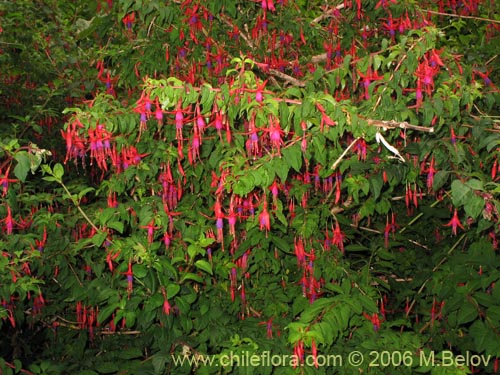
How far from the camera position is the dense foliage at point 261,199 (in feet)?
7.61

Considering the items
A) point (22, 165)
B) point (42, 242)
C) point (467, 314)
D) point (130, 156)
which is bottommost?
point (467, 314)

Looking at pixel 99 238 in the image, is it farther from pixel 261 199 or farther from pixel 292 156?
pixel 292 156

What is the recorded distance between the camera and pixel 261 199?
275 cm

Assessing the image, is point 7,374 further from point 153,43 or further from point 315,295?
point 153,43

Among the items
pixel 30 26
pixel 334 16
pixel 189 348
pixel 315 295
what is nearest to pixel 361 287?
pixel 315 295

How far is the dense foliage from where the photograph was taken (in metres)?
2.32

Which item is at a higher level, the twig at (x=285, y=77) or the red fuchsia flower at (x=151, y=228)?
the twig at (x=285, y=77)

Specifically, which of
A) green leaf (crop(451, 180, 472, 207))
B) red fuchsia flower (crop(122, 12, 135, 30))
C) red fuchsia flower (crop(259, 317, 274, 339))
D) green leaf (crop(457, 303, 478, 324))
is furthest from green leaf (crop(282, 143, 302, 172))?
red fuchsia flower (crop(122, 12, 135, 30))

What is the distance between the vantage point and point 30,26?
507 cm

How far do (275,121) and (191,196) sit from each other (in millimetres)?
1022

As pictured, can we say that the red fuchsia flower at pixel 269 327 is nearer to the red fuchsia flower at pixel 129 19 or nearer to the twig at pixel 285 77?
the twig at pixel 285 77

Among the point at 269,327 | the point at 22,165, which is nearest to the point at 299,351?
the point at 269,327

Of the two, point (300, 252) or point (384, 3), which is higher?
point (384, 3)

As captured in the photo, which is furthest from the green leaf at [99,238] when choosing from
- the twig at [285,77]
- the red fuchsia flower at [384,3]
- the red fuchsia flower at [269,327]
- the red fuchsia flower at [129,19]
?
the red fuchsia flower at [384,3]
